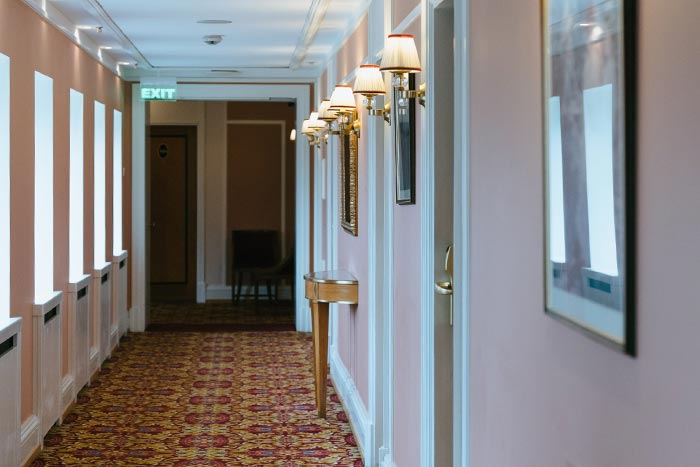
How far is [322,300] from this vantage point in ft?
21.6

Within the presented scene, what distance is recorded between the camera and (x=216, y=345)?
10039 mm

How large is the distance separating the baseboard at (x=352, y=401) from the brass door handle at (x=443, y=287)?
2.03 m

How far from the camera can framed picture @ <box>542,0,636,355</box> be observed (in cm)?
174

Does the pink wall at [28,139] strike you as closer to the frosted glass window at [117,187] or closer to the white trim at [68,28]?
the white trim at [68,28]

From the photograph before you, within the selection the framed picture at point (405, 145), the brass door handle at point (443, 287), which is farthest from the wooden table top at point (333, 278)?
the brass door handle at point (443, 287)

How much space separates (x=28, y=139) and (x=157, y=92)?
4.64 metres

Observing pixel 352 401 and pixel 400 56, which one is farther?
pixel 352 401

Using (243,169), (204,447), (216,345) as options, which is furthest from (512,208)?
(243,169)

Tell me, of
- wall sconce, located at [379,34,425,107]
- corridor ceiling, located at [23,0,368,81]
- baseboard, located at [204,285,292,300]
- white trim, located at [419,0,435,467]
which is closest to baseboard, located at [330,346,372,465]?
white trim, located at [419,0,435,467]

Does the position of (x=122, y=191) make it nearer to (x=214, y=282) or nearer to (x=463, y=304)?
(x=214, y=282)

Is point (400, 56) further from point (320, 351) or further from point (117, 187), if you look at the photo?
point (117, 187)

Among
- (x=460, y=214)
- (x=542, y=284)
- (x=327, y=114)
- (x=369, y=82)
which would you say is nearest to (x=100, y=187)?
(x=327, y=114)

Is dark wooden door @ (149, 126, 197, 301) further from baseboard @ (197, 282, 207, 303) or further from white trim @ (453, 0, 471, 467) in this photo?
white trim @ (453, 0, 471, 467)

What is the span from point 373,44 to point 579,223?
3.83 metres
